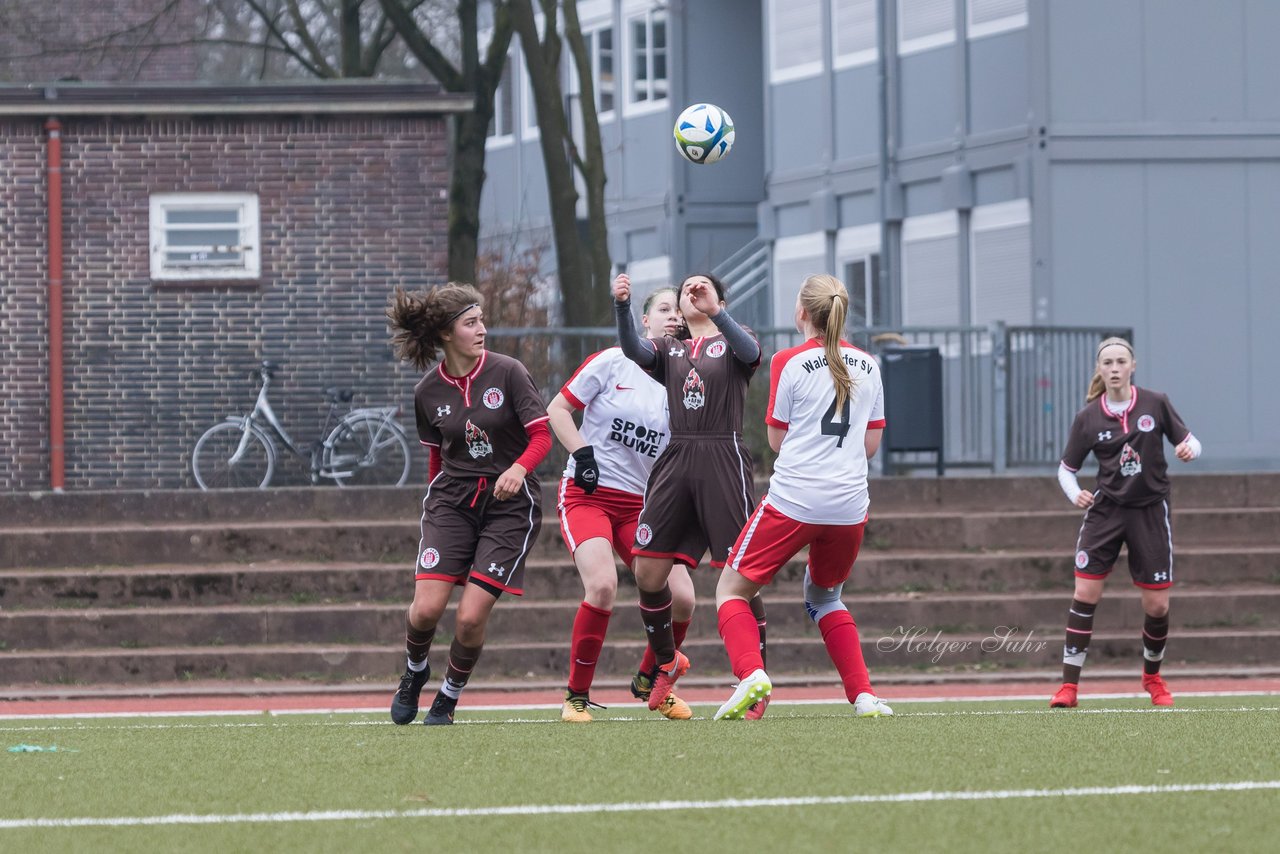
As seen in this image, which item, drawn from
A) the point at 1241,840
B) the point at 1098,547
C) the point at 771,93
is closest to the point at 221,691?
the point at 1098,547

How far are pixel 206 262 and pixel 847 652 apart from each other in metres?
13.9

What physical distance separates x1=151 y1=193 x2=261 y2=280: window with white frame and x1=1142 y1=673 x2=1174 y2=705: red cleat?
12453 millimetres

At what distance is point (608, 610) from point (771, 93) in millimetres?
21868

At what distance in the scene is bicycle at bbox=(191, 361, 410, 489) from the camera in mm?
20266

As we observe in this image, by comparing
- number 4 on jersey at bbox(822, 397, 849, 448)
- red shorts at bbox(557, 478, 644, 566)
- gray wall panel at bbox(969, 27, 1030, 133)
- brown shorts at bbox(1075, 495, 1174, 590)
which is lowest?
brown shorts at bbox(1075, 495, 1174, 590)

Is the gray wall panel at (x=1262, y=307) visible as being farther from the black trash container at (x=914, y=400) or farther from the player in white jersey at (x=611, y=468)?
the player in white jersey at (x=611, y=468)

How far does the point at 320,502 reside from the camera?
1669cm

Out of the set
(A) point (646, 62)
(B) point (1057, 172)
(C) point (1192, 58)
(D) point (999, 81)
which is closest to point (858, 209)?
(D) point (999, 81)

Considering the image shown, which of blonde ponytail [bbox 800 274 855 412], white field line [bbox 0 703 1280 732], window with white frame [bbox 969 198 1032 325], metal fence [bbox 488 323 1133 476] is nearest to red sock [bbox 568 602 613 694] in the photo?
white field line [bbox 0 703 1280 732]

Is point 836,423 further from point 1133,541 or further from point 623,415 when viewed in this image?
point 1133,541

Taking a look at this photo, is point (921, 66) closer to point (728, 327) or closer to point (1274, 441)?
point (1274, 441)

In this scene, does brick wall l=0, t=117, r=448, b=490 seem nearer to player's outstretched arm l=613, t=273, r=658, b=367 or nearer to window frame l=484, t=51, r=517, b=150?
player's outstretched arm l=613, t=273, r=658, b=367

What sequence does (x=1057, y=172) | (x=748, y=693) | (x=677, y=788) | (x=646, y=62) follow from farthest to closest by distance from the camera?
1. (x=646, y=62)
2. (x=1057, y=172)
3. (x=748, y=693)
4. (x=677, y=788)

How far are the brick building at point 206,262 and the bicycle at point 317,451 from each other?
0.32 m
